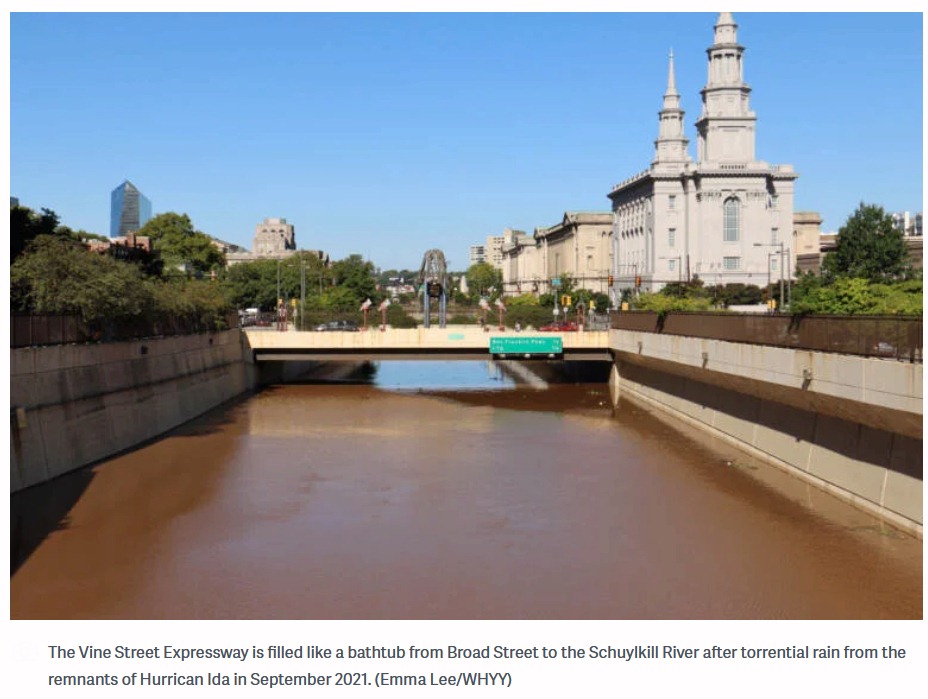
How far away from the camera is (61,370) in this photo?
1475 inches

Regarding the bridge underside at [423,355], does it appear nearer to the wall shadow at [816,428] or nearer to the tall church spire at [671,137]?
the wall shadow at [816,428]

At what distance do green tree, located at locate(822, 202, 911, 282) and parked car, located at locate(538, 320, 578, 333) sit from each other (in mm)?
23067

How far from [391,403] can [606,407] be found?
11834 millimetres

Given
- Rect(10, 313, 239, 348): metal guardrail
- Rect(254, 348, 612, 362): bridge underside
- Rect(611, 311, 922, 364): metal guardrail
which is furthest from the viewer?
Rect(254, 348, 612, 362): bridge underside

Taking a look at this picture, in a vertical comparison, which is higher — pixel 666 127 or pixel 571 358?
pixel 666 127

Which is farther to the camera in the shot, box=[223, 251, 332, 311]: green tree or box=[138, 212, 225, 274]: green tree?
box=[223, 251, 332, 311]: green tree

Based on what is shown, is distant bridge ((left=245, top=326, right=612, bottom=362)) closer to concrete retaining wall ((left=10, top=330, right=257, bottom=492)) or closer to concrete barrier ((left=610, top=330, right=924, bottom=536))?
concrete retaining wall ((left=10, top=330, right=257, bottom=492))

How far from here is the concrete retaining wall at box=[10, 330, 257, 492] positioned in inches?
1319

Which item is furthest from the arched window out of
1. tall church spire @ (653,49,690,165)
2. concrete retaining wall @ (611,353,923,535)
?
concrete retaining wall @ (611,353,923,535)

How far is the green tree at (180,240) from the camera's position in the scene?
451 ft

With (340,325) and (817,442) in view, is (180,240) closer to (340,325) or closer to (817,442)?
(340,325)
